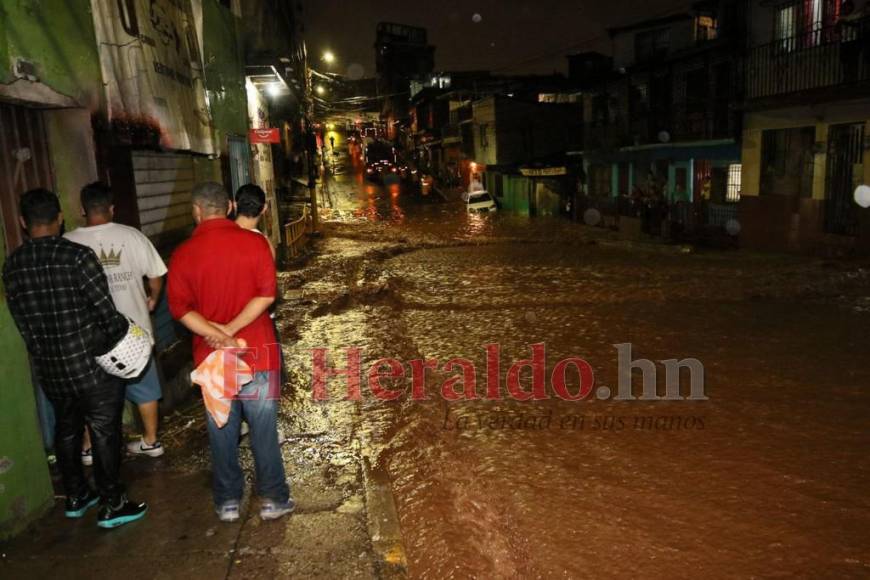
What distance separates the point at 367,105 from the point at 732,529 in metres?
84.6

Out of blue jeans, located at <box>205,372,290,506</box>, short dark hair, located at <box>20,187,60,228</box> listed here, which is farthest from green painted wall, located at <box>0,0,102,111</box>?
blue jeans, located at <box>205,372,290,506</box>

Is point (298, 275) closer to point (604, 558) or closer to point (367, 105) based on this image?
point (604, 558)

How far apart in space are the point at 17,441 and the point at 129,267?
1373 millimetres

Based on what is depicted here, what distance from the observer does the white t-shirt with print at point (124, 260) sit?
4.43 metres

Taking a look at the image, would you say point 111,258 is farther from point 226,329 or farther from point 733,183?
point 733,183

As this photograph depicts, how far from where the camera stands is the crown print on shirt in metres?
4.47

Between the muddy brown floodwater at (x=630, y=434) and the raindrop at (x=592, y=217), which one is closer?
the muddy brown floodwater at (x=630, y=434)

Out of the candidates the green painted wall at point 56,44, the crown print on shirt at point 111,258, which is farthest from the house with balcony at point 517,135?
the crown print on shirt at point 111,258

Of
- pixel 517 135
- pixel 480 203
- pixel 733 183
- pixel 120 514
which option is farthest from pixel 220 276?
pixel 517 135

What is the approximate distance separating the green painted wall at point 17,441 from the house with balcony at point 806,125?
1715 centimetres

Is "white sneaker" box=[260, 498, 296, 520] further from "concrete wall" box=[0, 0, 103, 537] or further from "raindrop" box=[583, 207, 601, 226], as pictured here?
"raindrop" box=[583, 207, 601, 226]

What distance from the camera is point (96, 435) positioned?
12.9 feet

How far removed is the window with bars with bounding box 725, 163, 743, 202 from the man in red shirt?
21.7 meters

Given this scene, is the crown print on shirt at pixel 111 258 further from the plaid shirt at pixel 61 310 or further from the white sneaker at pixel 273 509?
the white sneaker at pixel 273 509
